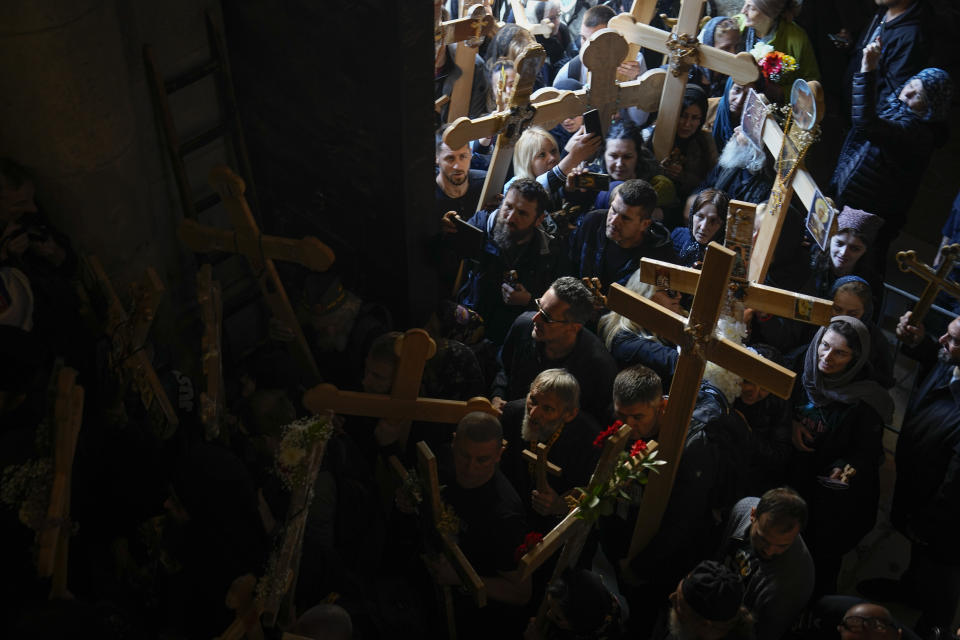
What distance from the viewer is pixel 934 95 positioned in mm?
5980

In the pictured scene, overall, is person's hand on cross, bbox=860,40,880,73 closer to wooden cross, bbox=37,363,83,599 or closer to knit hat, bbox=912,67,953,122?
knit hat, bbox=912,67,953,122

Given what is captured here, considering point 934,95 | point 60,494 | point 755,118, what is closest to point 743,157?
point 755,118

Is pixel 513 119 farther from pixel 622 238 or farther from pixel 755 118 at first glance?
pixel 755 118

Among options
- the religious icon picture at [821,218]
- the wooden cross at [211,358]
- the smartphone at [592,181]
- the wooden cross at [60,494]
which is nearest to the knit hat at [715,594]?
the religious icon picture at [821,218]

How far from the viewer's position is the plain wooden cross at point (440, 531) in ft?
10.6

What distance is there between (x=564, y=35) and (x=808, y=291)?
3.70 metres

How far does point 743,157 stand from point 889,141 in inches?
51.7

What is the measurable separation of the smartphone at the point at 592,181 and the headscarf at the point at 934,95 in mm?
2230

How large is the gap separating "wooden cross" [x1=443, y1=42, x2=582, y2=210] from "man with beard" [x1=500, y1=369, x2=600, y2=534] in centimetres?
180

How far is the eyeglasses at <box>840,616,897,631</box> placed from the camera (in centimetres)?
348

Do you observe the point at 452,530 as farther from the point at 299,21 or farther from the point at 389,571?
the point at 299,21

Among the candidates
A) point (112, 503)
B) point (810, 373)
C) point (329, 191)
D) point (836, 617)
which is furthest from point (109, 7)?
point (836, 617)

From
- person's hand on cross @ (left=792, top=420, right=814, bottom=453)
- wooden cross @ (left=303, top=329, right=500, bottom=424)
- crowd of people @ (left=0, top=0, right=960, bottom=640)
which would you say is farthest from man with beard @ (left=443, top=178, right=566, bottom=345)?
person's hand on cross @ (left=792, top=420, right=814, bottom=453)

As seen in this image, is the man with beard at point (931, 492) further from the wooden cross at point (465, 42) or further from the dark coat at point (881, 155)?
the wooden cross at point (465, 42)
